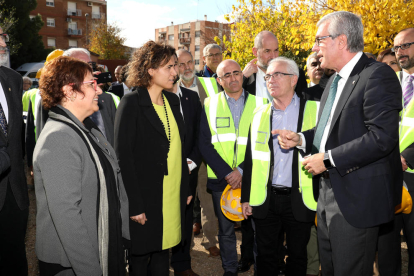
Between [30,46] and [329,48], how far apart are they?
36065 millimetres

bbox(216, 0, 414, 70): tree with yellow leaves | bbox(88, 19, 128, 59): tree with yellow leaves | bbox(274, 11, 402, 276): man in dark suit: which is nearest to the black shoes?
bbox(274, 11, 402, 276): man in dark suit

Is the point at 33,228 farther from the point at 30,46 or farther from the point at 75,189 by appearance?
the point at 30,46

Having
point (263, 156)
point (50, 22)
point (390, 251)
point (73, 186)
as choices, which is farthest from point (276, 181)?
point (50, 22)

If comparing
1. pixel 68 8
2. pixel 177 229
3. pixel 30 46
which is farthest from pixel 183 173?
pixel 68 8

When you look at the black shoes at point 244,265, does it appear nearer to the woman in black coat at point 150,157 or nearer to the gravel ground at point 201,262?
the gravel ground at point 201,262

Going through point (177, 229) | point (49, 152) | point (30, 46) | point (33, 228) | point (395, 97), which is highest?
point (30, 46)

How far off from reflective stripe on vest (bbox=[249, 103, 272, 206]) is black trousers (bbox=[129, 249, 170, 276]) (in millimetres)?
1010

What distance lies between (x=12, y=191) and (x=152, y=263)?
1.40 meters

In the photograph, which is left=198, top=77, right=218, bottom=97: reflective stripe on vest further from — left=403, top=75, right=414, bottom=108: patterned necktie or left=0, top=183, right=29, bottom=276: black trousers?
left=0, top=183, right=29, bottom=276: black trousers

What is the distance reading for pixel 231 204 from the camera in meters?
3.78

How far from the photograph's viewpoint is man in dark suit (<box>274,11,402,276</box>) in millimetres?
2279

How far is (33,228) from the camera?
5.64 metres

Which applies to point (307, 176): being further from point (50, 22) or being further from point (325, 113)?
point (50, 22)

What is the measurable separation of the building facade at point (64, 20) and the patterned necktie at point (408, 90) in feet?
178
